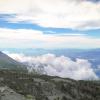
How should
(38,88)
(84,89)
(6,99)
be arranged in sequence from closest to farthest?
(6,99) < (38,88) < (84,89)

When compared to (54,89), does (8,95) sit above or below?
above

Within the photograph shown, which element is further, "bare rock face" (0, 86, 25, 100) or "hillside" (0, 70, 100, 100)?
"hillside" (0, 70, 100, 100)

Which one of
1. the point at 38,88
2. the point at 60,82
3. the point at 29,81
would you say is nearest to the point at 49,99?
the point at 38,88

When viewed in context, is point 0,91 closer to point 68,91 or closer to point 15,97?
point 15,97

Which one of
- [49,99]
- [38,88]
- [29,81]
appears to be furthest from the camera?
[29,81]

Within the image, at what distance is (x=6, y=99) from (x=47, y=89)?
205ft

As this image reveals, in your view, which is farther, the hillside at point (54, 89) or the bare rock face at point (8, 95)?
the hillside at point (54, 89)

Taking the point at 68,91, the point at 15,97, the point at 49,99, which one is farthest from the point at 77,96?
the point at 15,97

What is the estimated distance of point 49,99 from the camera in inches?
6107

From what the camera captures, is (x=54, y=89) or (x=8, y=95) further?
(x=54, y=89)

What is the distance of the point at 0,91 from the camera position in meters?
122

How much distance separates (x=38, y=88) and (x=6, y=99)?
57.5 m

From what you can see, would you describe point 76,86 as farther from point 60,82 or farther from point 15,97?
point 15,97

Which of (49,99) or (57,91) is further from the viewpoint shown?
(57,91)
